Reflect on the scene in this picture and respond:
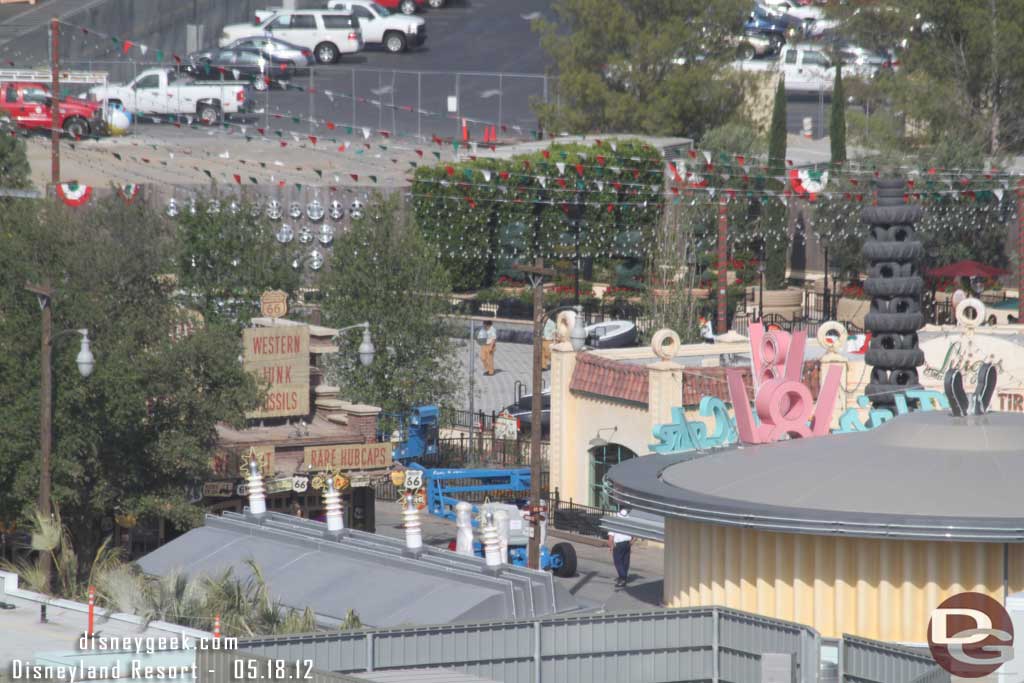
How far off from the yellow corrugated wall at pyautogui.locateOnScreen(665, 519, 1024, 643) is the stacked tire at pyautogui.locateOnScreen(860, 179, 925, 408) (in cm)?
1501

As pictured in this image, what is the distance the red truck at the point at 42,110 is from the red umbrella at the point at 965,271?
30098 mm

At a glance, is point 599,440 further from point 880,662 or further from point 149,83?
point 149,83

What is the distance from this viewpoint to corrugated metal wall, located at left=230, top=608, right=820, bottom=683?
2055 cm

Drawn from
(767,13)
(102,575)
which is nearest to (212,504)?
(102,575)

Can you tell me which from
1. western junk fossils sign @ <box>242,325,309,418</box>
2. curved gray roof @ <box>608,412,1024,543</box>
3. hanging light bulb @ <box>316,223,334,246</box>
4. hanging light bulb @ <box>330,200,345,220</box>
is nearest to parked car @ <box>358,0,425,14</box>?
hanging light bulb @ <box>330,200,345,220</box>

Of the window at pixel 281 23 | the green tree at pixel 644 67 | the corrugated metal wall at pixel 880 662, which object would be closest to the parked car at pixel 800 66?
the green tree at pixel 644 67

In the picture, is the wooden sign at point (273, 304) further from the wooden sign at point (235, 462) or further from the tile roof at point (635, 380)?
the tile roof at point (635, 380)

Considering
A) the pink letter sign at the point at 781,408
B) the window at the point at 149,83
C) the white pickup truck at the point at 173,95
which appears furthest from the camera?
the window at the point at 149,83

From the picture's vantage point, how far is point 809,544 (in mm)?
22734

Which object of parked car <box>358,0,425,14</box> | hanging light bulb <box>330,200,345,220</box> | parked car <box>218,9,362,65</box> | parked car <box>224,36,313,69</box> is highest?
parked car <box>358,0,425,14</box>

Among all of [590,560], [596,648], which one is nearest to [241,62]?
[590,560]

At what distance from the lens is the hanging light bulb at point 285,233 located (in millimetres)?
65312

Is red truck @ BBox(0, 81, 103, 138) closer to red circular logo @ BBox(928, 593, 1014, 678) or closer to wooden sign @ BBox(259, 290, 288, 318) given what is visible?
wooden sign @ BBox(259, 290, 288, 318)

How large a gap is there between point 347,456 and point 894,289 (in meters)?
11.3
